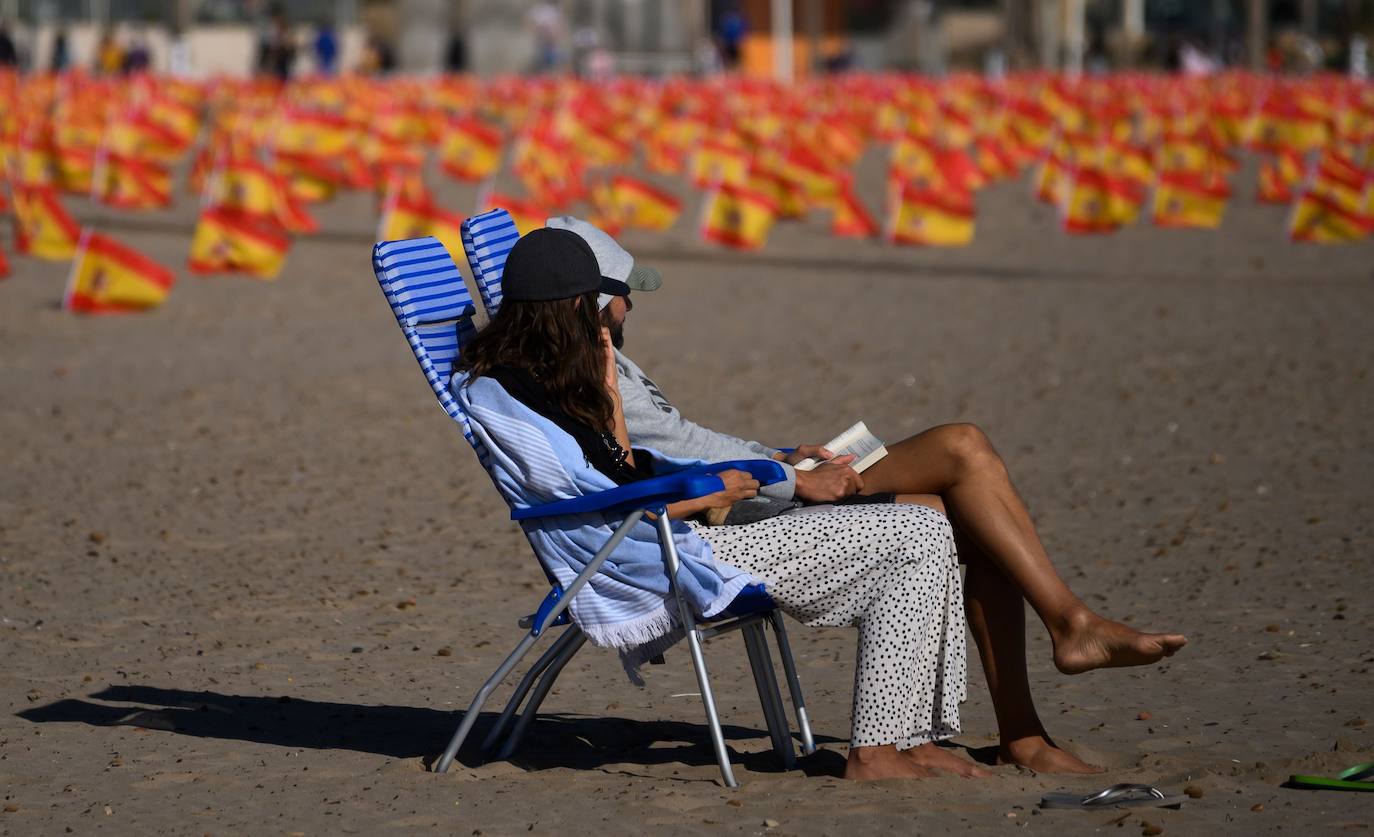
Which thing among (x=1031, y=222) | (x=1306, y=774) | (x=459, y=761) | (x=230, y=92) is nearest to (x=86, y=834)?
(x=459, y=761)

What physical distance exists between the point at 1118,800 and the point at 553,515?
128cm

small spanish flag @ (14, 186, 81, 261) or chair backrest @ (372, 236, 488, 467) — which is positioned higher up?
chair backrest @ (372, 236, 488, 467)

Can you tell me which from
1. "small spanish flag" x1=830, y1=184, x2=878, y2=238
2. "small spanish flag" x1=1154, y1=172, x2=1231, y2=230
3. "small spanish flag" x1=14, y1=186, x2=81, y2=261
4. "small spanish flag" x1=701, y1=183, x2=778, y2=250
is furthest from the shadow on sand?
"small spanish flag" x1=1154, y1=172, x2=1231, y2=230

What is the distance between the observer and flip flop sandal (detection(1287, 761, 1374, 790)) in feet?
14.0

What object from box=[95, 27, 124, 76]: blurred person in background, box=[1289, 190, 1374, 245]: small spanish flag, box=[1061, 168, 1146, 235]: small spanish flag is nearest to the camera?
box=[1289, 190, 1374, 245]: small spanish flag

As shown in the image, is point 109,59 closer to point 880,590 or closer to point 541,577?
point 541,577

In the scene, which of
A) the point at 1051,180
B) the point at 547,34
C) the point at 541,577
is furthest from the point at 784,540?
the point at 547,34

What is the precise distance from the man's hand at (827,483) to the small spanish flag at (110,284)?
30.1 ft

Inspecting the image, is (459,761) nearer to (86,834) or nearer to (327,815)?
(327,815)

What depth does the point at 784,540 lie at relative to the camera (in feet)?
14.1

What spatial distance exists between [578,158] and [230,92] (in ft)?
30.2

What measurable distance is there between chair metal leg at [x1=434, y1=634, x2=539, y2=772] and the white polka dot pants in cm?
45

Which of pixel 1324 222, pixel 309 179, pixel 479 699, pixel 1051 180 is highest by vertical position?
pixel 479 699

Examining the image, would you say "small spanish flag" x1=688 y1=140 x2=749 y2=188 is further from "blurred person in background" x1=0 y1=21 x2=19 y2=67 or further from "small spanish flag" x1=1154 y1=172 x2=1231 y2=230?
"blurred person in background" x1=0 y1=21 x2=19 y2=67
